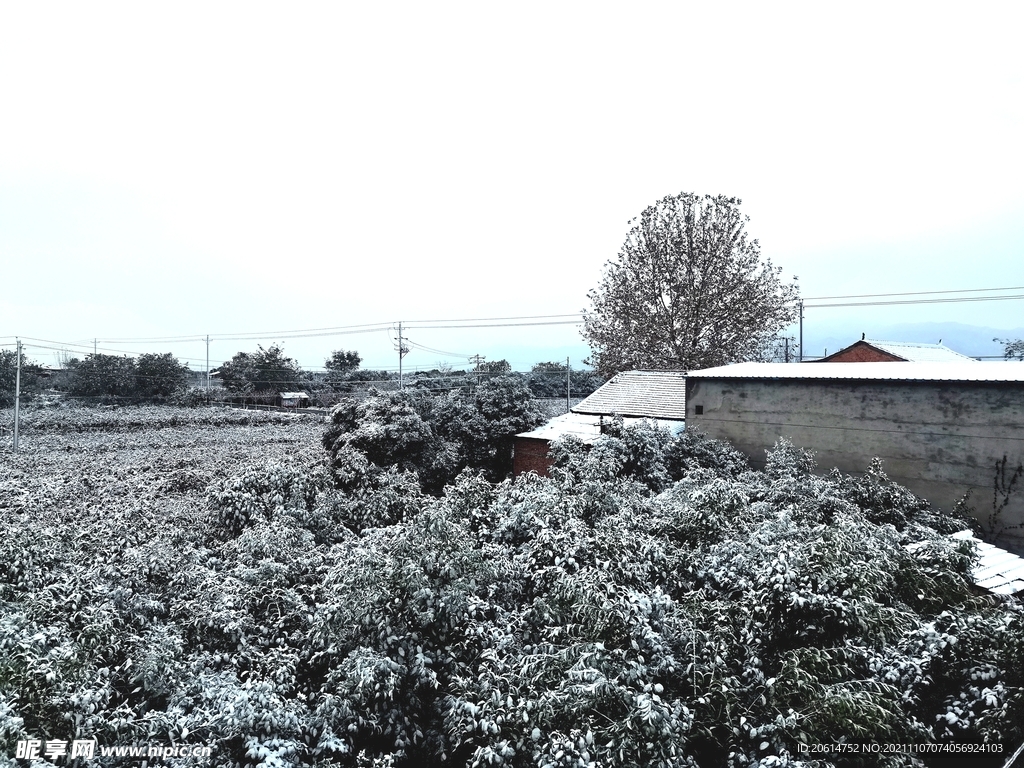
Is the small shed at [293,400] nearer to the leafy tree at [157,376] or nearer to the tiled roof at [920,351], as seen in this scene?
the leafy tree at [157,376]

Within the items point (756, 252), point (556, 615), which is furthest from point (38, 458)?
point (756, 252)

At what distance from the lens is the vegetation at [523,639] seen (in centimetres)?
477

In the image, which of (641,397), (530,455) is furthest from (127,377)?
(641,397)

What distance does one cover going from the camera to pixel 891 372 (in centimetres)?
1342

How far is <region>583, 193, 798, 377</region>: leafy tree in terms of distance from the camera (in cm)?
2447

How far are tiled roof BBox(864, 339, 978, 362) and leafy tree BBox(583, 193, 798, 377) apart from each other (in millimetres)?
5244

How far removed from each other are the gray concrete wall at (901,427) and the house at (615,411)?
9.85ft

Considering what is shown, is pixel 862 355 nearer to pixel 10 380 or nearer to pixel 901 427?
pixel 901 427

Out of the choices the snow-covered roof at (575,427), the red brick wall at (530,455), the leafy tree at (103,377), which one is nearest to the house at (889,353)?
the snow-covered roof at (575,427)

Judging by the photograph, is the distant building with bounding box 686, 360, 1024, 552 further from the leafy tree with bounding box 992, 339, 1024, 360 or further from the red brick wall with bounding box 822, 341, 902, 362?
the leafy tree with bounding box 992, 339, 1024, 360

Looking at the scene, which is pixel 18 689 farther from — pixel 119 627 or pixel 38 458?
pixel 38 458

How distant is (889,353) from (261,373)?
45.9 meters

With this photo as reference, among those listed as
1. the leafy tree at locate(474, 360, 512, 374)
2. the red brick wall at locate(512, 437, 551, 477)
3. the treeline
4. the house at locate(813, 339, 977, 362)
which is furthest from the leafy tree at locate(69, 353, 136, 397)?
the house at locate(813, 339, 977, 362)

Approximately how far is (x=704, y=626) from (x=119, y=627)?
6338 millimetres
